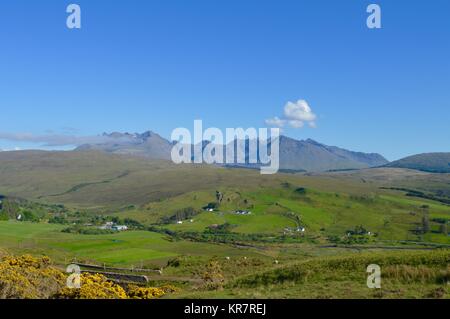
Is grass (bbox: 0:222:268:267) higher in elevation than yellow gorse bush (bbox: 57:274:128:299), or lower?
lower

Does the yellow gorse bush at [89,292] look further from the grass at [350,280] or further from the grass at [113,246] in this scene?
the grass at [113,246]

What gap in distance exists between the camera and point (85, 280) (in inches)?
1251

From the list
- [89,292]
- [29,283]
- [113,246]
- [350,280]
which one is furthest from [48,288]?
[113,246]

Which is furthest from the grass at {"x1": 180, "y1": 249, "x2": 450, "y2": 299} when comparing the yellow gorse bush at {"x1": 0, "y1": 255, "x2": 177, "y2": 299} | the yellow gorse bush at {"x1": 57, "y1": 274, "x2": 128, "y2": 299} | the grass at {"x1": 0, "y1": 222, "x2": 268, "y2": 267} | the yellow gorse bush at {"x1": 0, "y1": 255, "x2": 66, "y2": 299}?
the grass at {"x1": 0, "y1": 222, "x2": 268, "y2": 267}

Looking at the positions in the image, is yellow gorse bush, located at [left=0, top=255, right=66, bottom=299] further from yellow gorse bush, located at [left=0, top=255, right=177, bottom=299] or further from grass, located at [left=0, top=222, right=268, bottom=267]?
grass, located at [left=0, top=222, right=268, bottom=267]

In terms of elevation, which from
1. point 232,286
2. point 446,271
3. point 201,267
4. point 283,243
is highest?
point 446,271

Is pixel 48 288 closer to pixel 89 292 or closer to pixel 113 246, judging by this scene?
pixel 89 292

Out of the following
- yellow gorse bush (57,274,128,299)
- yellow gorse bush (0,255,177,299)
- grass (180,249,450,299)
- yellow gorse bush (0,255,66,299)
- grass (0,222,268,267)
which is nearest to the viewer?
grass (180,249,450,299)

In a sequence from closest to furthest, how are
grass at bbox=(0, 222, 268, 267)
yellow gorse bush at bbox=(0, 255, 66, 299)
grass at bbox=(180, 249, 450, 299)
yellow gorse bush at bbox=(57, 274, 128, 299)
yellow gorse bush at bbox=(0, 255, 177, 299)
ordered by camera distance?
grass at bbox=(180, 249, 450, 299) < yellow gorse bush at bbox=(0, 255, 66, 299) < yellow gorse bush at bbox=(0, 255, 177, 299) < yellow gorse bush at bbox=(57, 274, 128, 299) < grass at bbox=(0, 222, 268, 267)
